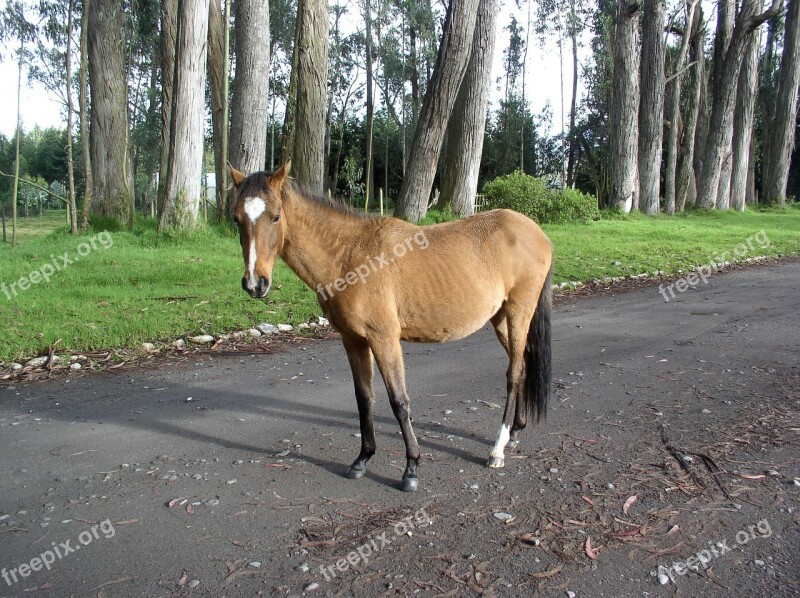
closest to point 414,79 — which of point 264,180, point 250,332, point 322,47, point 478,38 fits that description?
point 478,38

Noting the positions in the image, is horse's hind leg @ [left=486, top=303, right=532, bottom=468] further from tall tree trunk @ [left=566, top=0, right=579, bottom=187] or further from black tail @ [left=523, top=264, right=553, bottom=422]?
tall tree trunk @ [left=566, top=0, right=579, bottom=187]

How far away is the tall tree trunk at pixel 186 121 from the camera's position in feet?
43.0

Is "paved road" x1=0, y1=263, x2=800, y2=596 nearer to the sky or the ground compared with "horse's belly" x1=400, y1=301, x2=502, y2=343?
nearer to the ground

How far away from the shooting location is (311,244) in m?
4.23

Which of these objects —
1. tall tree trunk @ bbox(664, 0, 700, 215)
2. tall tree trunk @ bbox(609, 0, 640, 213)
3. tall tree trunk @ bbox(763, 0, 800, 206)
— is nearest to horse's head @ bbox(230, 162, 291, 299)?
tall tree trunk @ bbox(609, 0, 640, 213)

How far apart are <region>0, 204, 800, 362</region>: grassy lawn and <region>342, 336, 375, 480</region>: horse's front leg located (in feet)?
13.1

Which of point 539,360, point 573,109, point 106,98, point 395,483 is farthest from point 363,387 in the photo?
point 573,109

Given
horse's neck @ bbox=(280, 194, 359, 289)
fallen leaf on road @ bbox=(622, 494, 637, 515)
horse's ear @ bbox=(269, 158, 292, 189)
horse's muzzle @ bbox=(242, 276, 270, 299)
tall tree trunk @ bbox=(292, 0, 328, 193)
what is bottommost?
fallen leaf on road @ bbox=(622, 494, 637, 515)

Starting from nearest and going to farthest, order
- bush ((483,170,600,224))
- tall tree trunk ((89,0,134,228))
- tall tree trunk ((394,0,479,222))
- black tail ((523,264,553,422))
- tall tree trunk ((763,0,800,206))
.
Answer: black tail ((523,264,553,422))
tall tree trunk ((394,0,479,222))
tall tree trunk ((89,0,134,228))
bush ((483,170,600,224))
tall tree trunk ((763,0,800,206))

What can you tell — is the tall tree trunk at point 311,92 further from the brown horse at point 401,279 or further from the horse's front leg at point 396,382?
the horse's front leg at point 396,382

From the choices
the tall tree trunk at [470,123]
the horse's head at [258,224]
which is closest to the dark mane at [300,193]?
the horse's head at [258,224]

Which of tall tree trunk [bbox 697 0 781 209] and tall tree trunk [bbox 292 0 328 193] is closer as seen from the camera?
tall tree trunk [bbox 292 0 328 193]

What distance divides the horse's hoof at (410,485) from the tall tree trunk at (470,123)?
→ 12.7 meters

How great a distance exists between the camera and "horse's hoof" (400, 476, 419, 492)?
392 centimetres
